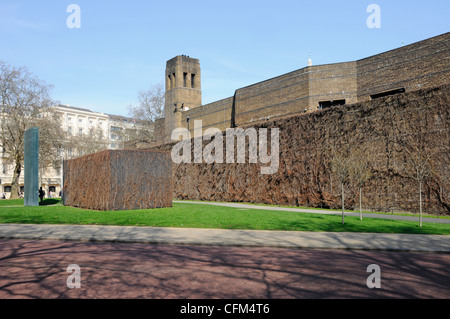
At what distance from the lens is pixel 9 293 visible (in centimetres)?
538

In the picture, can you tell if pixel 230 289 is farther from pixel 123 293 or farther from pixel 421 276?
pixel 421 276

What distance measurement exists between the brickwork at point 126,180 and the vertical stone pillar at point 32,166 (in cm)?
354

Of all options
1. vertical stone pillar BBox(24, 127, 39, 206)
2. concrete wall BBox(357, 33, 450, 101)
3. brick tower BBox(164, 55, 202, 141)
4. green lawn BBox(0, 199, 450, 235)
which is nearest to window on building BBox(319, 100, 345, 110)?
concrete wall BBox(357, 33, 450, 101)

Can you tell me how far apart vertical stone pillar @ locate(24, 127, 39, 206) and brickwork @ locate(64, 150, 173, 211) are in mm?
3540

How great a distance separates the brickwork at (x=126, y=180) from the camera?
19.3 meters

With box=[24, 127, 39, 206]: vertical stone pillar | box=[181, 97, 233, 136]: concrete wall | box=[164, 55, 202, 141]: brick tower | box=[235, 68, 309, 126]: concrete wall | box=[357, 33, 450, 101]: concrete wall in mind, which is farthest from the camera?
box=[164, 55, 202, 141]: brick tower

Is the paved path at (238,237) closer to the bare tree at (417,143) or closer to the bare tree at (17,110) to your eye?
the bare tree at (417,143)

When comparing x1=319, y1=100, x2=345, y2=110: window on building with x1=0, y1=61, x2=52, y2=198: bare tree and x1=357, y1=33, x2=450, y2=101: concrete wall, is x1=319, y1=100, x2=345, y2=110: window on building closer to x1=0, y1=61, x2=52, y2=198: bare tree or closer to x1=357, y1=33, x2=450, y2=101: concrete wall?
x1=357, y1=33, x2=450, y2=101: concrete wall

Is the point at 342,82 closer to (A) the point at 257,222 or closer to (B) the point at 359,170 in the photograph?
(B) the point at 359,170

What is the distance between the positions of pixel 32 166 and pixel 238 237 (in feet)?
58.1

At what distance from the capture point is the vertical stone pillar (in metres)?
23.1

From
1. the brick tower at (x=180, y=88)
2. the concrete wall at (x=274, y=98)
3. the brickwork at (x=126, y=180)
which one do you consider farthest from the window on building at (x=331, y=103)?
the brick tower at (x=180, y=88)

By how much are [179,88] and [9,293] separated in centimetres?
4817
